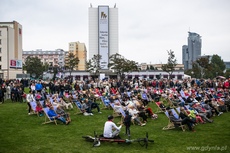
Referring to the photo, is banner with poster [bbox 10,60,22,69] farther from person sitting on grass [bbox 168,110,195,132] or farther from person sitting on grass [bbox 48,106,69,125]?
person sitting on grass [bbox 168,110,195,132]

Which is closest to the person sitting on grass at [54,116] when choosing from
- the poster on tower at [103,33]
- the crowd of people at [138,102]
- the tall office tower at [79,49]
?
the crowd of people at [138,102]

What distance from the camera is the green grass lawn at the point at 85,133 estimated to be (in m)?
7.48

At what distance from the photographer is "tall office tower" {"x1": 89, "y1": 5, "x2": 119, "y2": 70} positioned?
298 ft

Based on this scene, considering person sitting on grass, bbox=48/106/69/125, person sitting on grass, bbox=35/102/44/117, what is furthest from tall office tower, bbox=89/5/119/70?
person sitting on grass, bbox=48/106/69/125

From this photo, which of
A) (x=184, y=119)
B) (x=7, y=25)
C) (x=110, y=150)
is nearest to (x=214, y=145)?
(x=184, y=119)

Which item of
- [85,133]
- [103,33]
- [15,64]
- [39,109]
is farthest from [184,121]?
[103,33]

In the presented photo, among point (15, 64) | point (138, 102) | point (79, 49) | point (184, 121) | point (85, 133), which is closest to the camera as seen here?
point (85, 133)

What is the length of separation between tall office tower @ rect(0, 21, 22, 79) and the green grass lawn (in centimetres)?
5243

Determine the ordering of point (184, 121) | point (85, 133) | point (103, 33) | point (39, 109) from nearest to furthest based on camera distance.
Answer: point (85, 133) < point (184, 121) < point (39, 109) < point (103, 33)

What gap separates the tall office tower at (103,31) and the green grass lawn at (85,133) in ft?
259

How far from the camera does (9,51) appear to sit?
61875 mm

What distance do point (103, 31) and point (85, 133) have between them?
275 feet

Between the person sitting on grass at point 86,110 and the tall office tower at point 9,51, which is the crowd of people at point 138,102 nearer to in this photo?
the person sitting on grass at point 86,110

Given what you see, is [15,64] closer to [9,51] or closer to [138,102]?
[9,51]
